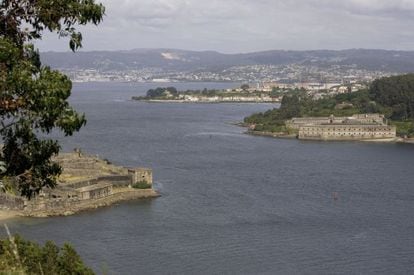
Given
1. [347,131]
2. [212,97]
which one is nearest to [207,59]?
[212,97]

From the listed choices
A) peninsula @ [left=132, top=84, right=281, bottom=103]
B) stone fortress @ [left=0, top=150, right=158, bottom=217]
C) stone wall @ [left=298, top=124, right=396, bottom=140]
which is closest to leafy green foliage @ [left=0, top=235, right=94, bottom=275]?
stone fortress @ [left=0, top=150, right=158, bottom=217]

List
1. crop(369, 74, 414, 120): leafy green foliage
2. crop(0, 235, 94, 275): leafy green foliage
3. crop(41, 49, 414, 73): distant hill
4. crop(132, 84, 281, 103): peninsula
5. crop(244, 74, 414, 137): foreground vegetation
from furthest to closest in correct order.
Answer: crop(41, 49, 414, 73): distant hill, crop(132, 84, 281, 103): peninsula, crop(369, 74, 414, 120): leafy green foliage, crop(244, 74, 414, 137): foreground vegetation, crop(0, 235, 94, 275): leafy green foliage

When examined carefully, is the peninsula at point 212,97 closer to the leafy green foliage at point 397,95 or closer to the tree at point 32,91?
the leafy green foliage at point 397,95

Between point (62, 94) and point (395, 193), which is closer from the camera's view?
point (62, 94)

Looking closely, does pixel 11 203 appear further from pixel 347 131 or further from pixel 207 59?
pixel 207 59

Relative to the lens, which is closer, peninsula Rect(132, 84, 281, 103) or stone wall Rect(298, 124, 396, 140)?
stone wall Rect(298, 124, 396, 140)

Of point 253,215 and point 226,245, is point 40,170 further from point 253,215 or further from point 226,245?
point 253,215

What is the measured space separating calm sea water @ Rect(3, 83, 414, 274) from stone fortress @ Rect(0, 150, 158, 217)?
439 millimetres

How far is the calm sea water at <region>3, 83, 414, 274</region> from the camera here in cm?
1012

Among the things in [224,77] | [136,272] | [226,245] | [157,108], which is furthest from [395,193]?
[224,77]

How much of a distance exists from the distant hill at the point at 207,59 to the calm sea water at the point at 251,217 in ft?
320

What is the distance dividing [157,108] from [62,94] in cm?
4270

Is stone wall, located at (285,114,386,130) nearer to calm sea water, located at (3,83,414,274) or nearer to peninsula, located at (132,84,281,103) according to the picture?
calm sea water, located at (3,83,414,274)

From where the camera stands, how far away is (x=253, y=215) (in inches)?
516
